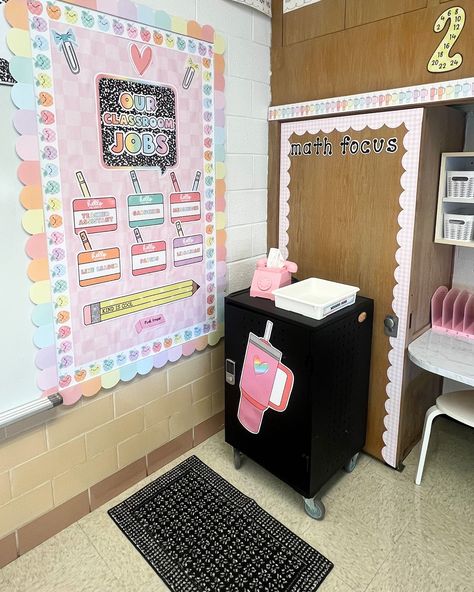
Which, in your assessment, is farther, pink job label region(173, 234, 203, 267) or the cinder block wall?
pink job label region(173, 234, 203, 267)

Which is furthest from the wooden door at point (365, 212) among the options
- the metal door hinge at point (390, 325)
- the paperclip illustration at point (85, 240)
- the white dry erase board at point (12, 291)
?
the white dry erase board at point (12, 291)

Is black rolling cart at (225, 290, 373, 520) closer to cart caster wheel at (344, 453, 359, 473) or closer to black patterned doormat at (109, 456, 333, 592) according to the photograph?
cart caster wheel at (344, 453, 359, 473)

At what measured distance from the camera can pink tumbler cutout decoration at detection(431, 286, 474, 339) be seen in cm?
207

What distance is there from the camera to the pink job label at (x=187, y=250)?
76.3 inches

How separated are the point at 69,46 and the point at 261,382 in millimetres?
1437

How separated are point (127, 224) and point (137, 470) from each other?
1.13 meters

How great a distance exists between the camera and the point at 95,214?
64.6 inches

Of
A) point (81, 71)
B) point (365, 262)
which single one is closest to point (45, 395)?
point (81, 71)

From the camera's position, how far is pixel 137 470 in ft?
6.65

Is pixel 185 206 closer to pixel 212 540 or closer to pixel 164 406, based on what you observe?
pixel 164 406

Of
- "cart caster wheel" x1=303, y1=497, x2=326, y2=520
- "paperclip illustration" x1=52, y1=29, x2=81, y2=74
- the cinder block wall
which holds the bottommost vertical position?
"cart caster wheel" x1=303, y1=497, x2=326, y2=520

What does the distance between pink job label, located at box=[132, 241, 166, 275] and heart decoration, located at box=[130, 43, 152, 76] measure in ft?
2.18

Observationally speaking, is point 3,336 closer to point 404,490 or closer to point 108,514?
point 108,514

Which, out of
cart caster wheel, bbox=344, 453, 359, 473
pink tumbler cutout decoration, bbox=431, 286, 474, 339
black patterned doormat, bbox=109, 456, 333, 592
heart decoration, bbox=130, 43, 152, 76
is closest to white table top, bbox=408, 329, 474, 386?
pink tumbler cutout decoration, bbox=431, 286, 474, 339
